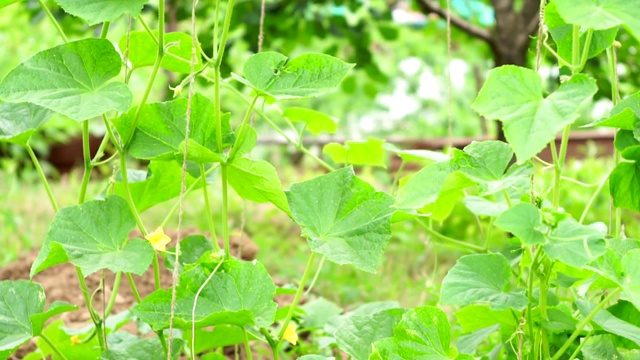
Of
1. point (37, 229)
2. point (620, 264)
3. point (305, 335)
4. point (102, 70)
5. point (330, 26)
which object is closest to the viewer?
point (620, 264)

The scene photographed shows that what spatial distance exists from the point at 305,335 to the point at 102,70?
1.23 m

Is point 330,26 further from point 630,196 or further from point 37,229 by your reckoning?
point 630,196

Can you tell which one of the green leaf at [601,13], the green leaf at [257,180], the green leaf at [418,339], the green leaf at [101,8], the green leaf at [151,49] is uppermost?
the green leaf at [601,13]

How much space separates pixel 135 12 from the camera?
922mm

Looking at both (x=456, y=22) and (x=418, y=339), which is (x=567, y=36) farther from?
(x=456, y=22)

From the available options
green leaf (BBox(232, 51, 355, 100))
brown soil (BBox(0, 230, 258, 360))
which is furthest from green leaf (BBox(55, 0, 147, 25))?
brown soil (BBox(0, 230, 258, 360))

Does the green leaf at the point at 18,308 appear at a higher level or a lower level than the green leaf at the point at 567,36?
lower

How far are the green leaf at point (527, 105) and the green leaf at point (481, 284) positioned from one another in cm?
21

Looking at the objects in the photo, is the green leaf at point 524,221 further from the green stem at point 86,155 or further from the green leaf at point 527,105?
the green stem at point 86,155

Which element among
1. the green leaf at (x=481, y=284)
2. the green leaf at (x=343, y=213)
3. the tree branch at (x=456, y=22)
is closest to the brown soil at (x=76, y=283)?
the green leaf at (x=343, y=213)

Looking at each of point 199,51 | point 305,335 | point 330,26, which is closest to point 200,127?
point 199,51

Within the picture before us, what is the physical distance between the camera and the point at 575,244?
85cm

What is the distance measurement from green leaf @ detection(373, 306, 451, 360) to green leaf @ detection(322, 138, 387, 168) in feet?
1.46

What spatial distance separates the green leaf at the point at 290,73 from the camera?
993mm
